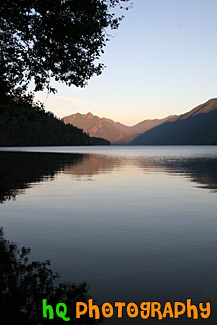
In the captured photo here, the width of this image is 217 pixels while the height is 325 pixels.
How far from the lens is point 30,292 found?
8.94 m

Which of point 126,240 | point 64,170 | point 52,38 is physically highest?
point 52,38

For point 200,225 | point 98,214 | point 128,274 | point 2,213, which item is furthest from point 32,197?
point 128,274

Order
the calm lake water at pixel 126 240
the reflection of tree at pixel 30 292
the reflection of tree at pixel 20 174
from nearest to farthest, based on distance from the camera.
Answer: the reflection of tree at pixel 30 292
the calm lake water at pixel 126 240
the reflection of tree at pixel 20 174

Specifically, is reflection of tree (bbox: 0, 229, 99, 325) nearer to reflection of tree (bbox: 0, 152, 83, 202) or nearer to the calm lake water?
the calm lake water

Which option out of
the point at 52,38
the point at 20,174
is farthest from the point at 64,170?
the point at 52,38

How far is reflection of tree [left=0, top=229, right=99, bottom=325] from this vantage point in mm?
7770

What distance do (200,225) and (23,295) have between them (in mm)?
11500

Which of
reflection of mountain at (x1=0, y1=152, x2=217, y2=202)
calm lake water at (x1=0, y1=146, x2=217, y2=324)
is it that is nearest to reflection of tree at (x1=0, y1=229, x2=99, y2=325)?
calm lake water at (x1=0, y1=146, x2=217, y2=324)

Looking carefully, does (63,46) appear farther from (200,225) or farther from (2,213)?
(200,225)

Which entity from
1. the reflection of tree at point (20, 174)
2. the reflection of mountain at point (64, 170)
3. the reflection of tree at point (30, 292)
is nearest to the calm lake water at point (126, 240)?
the reflection of tree at point (30, 292)

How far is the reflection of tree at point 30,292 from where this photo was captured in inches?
306

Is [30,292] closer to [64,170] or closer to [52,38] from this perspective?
[52,38]

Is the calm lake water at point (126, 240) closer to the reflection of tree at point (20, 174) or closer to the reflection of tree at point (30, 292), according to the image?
the reflection of tree at point (30, 292)

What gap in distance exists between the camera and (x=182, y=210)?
2214 cm
